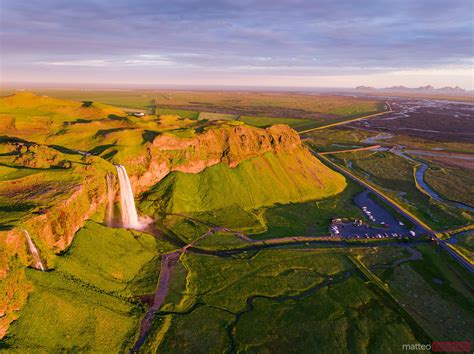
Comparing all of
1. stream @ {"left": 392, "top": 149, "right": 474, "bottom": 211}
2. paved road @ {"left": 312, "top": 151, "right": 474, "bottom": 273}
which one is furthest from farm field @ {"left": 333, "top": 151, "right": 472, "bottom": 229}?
paved road @ {"left": 312, "top": 151, "right": 474, "bottom": 273}

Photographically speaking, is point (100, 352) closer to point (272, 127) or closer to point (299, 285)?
point (299, 285)

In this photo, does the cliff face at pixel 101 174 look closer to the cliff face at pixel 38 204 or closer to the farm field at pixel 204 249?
the cliff face at pixel 38 204

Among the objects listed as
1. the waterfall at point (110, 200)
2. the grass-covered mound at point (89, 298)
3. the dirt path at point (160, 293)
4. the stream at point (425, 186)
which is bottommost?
the stream at point (425, 186)

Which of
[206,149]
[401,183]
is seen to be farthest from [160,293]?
[401,183]

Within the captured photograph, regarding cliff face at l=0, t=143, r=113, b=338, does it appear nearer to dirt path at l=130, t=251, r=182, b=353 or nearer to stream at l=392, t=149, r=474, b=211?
dirt path at l=130, t=251, r=182, b=353

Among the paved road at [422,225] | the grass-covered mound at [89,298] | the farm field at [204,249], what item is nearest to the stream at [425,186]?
the farm field at [204,249]

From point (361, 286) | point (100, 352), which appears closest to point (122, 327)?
point (100, 352)
